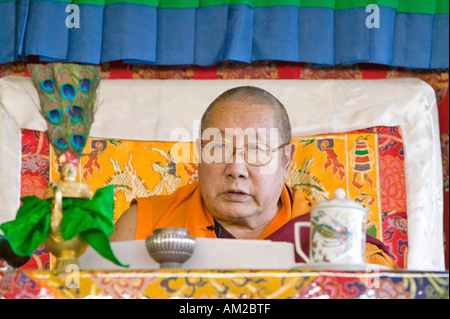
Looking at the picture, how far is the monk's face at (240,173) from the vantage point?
6.17 ft

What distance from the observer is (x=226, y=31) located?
266 cm

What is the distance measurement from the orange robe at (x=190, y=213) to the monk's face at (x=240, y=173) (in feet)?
0.15

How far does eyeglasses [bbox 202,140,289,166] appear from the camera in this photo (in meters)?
1.88

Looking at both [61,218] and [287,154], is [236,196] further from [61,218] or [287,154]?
[61,218]

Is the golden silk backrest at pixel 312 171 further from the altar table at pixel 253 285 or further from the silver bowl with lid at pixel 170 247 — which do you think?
the altar table at pixel 253 285

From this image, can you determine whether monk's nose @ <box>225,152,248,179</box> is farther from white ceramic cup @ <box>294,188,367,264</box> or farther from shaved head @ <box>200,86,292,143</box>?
white ceramic cup @ <box>294,188,367,264</box>

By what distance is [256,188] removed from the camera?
1.90m

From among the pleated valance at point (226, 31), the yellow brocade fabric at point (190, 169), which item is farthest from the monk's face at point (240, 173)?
the pleated valance at point (226, 31)

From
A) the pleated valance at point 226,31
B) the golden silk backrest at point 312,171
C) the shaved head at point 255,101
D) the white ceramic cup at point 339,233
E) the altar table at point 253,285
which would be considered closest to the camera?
the altar table at point 253,285

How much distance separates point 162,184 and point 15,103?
62cm

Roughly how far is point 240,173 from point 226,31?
97 centimetres

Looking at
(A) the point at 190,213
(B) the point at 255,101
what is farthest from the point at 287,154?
(A) the point at 190,213
